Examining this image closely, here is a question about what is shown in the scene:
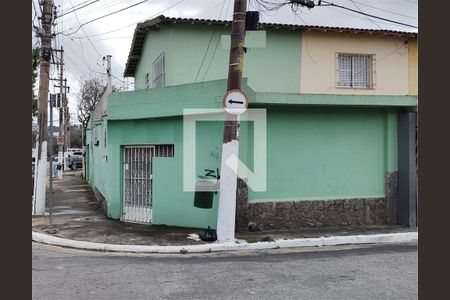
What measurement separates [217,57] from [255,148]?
395 cm

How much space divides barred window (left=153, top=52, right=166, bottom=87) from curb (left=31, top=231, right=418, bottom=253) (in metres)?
5.72

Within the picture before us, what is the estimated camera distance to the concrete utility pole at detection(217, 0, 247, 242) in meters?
9.59

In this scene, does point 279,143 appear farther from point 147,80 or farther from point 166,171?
point 147,80

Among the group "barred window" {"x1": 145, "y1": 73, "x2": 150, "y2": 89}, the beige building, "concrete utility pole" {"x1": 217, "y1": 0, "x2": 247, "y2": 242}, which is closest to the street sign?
"concrete utility pole" {"x1": 217, "y1": 0, "x2": 247, "y2": 242}

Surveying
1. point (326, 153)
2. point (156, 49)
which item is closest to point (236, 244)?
point (326, 153)

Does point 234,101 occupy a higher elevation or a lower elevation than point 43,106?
lower

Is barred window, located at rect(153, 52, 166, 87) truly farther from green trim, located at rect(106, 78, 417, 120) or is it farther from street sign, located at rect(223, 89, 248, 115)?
street sign, located at rect(223, 89, 248, 115)

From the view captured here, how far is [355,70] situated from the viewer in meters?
15.0

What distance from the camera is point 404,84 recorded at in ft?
50.3

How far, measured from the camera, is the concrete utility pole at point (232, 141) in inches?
378

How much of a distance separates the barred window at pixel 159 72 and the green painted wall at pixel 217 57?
23 cm

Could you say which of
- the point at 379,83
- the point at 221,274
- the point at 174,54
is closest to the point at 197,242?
the point at 221,274

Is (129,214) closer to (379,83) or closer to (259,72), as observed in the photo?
(259,72)

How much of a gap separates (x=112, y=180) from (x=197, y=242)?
3.76 m
